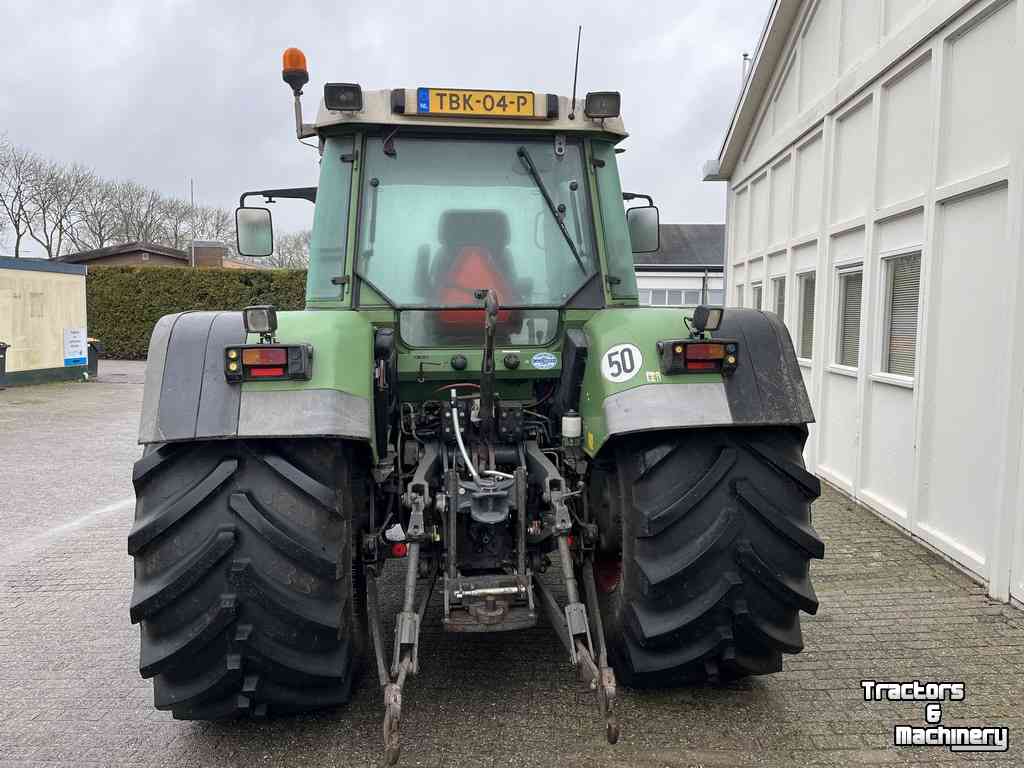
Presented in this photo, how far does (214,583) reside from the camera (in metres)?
2.56

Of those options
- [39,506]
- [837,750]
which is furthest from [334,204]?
[39,506]

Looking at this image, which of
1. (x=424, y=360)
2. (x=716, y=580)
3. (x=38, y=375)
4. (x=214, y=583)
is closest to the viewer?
(x=214, y=583)

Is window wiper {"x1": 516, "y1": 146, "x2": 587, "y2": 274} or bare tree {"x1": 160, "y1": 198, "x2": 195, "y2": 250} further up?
bare tree {"x1": 160, "y1": 198, "x2": 195, "y2": 250}

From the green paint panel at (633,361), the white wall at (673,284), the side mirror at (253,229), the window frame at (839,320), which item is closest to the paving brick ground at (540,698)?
the green paint panel at (633,361)

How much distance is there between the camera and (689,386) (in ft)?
9.36

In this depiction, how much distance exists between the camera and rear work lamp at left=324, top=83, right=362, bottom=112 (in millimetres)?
3402

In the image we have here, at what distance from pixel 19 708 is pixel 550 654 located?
2.22m

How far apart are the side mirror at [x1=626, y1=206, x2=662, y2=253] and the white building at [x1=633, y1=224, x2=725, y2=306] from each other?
1673cm

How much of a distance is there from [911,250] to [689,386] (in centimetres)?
393

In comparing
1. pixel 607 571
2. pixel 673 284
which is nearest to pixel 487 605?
pixel 607 571

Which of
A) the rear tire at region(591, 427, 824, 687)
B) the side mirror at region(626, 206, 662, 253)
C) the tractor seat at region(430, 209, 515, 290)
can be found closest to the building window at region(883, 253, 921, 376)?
the side mirror at region(626, 206, 662, 253)

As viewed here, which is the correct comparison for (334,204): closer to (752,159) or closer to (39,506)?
(39,506)

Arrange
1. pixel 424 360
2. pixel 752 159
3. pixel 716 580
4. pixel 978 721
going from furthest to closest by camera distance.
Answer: pixel 752 159, pixel 424 360, pixel 978 721, pixel 716 580

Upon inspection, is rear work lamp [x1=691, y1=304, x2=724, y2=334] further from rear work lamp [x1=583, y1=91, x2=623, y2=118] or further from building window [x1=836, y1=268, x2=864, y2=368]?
building window [x1=836, y1=268, x2=864, y2=368]
